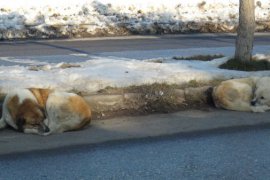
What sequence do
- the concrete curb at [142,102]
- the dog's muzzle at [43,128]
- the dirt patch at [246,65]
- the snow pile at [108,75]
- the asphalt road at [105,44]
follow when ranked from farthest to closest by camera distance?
the asphalt road at [105,44] → the dirt patch at [246,65] → the snow pile at [108,75] → the concrete curb at [142,102] → the dog's muzzle at [43,128]

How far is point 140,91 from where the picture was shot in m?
8.14

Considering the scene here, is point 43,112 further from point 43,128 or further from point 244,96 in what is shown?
point 244,96

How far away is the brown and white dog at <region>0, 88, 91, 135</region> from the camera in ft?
22.4

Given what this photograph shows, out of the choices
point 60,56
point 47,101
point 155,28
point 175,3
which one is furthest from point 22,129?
point 175,3

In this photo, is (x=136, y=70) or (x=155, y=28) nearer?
(x=136, y=70)

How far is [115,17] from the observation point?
84.3 ft

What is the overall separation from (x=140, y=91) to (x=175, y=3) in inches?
890

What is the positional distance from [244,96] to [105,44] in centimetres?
1084

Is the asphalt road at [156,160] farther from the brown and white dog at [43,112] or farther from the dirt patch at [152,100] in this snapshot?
the dirt patch at [152,100]

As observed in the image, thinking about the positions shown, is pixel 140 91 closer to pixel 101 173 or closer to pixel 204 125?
pixel 204 125

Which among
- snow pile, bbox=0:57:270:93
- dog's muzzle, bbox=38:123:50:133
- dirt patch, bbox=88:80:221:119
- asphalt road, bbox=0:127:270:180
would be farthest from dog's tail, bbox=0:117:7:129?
dirt patch, bbox=88:80:221:119

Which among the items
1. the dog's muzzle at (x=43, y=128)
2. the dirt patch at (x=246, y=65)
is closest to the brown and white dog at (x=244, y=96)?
the dirt patch at (x=246, y=65)

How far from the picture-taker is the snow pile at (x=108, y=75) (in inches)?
328

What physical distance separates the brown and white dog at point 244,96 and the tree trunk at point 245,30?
211 centimetres
